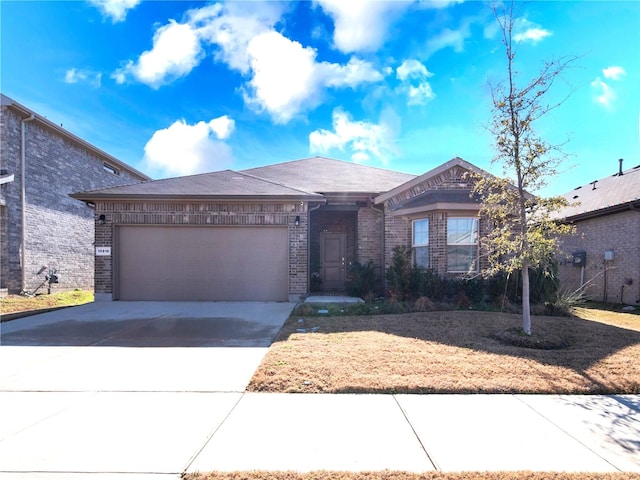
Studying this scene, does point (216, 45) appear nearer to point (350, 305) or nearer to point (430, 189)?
point (430, 189)

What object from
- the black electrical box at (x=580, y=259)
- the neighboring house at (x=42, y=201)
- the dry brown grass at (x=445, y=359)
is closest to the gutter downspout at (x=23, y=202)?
the neighboring house at (x=42, y=201)

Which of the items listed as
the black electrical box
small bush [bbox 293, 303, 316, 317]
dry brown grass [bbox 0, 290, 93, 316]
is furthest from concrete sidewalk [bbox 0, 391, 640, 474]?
the black electrical box

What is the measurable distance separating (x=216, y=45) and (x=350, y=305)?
8524 millimetres

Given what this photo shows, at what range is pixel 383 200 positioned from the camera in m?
9.93

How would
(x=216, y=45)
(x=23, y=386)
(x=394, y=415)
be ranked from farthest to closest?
(x=216, y=45) < (x=23, y=386) < (x=394, y=415)

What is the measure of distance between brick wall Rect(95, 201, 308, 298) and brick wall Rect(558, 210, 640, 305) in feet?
27.4

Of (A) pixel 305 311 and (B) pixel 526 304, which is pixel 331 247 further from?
(B) pixel 526 304

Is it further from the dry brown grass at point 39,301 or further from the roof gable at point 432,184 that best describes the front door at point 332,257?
the dry brown grass at point 39,301

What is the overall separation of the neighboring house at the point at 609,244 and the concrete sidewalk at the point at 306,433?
8.23 meters

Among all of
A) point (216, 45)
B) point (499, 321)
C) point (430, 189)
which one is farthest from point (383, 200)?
point (216, 45)

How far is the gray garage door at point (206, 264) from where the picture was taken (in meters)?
9.99

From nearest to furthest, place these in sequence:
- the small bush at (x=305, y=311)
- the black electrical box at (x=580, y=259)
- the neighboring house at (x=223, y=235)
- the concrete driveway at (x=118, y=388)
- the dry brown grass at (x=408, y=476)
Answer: the dry brown grass at (x=408, y=476) < the concrete driveway at (x=118, y=388) < the small bush at (x=305, y=311) < the neighboring house at (x=223, y=235) < the black electrical box at (x=580, y=259)

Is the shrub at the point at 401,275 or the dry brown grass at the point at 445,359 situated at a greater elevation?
the shrub at the point at 401,275

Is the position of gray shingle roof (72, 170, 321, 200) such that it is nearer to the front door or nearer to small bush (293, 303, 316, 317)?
the front door
